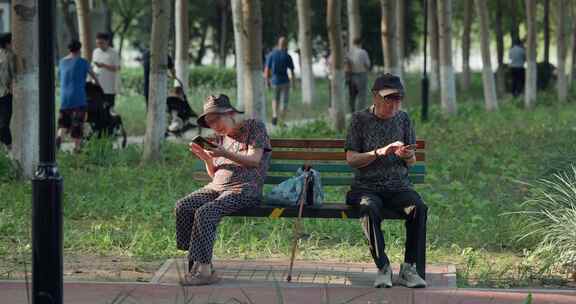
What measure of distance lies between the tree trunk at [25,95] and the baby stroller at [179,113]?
6.05 meters

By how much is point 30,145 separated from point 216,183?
5277 mm

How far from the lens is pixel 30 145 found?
46.9ft

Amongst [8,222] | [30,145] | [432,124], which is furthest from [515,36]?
[8,222]

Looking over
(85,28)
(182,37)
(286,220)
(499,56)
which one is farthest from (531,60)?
(286,220)

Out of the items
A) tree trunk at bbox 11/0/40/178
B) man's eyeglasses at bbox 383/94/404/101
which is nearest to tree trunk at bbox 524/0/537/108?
tree trunk at bbox 11/0/40/178

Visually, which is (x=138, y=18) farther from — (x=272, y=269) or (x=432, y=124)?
(x=272, y=269)

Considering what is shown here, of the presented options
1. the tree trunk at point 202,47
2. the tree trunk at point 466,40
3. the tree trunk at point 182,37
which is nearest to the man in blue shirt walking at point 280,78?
the tree trunk at point 182,37

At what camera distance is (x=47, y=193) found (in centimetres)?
711

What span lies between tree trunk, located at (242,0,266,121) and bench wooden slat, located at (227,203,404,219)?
9203 millimetres

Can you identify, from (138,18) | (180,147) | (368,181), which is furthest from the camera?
(138,18)

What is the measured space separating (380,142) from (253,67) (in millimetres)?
9731

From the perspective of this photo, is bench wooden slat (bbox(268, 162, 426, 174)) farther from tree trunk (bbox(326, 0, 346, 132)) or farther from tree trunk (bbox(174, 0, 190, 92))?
tree trunk (bbox(174, 0, 190, 92))

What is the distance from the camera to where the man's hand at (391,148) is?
29.4ft

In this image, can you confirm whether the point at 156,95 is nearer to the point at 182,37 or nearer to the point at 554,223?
the point at 554,223
